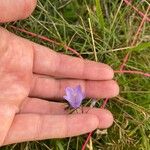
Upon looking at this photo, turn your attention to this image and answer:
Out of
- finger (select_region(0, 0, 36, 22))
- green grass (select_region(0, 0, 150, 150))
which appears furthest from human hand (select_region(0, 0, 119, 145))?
green grass (select_region(0, 0, 150, 150))

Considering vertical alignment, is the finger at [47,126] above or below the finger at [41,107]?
below

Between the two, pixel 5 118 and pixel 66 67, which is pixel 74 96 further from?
pixel 5 118

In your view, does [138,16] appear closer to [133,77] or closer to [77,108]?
[133,77]

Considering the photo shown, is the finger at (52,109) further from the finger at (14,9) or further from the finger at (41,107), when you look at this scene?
the finger at (14,9)

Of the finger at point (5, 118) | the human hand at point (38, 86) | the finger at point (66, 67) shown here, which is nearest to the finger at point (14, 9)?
the human hand at point (38, 86)

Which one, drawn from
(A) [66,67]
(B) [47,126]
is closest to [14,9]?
(A) [66,67]

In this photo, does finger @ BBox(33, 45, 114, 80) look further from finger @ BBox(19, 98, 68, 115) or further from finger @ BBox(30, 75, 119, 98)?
finger @ BBox(19, 98, 68, 115)
